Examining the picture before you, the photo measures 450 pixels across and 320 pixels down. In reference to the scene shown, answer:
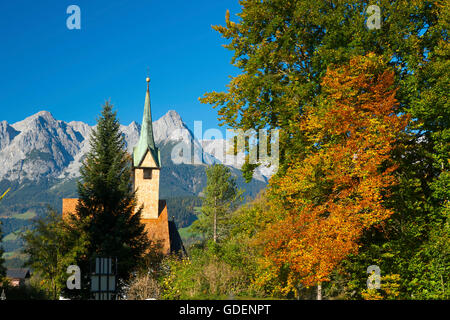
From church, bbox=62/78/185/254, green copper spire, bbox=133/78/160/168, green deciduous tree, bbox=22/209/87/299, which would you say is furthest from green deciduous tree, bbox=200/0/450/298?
green copper spire, bbox=133/78/160/168

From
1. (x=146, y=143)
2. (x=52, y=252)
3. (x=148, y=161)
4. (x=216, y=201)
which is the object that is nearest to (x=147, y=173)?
(x=148, y=161)

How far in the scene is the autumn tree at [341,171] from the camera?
13.3 m

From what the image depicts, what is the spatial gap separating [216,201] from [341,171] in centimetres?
4566

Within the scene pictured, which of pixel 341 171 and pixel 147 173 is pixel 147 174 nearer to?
pixel 147 173

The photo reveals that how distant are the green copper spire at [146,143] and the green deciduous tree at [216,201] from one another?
39.4ft

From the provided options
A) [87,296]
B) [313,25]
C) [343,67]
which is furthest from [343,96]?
[87,296]

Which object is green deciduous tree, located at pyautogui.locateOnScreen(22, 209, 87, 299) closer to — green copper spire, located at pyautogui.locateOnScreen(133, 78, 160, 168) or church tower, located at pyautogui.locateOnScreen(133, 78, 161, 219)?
church tower, located at pyautogui.locateOnScreen(133, 78, 161, 219)

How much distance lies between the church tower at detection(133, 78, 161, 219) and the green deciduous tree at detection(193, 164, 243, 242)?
1221 cm

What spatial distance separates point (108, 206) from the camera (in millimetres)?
28516

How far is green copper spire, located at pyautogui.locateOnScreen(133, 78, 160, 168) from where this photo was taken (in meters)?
45.9

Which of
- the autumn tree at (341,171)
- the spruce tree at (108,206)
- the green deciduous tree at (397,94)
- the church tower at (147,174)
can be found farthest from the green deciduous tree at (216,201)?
the autumn tree at (341,171)

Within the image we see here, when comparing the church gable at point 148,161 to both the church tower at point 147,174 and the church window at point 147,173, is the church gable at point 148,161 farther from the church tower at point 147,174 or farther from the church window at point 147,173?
the church window at point 147,173
